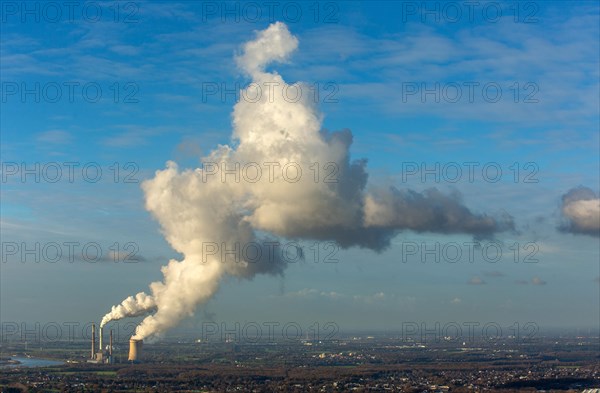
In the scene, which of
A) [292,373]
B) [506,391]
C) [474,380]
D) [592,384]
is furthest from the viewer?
[292,373]

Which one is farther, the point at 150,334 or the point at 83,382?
the point at 150,334

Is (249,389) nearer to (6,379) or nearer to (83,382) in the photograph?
(83,382)

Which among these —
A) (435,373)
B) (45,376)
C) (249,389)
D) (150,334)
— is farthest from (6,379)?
(435,373)

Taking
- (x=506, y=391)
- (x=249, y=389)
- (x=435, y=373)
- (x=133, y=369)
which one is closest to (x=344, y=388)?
(x=249, y=389)

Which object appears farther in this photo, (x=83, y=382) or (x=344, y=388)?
(x=83, y=382)

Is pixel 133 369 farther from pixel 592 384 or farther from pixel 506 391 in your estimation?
pixel 592 384

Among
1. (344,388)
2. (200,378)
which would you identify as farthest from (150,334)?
(344,388)

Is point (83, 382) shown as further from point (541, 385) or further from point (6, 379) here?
point (541, 385)

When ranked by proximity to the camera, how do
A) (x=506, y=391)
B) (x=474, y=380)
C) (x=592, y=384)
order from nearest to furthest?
(x=506, y=391) < (x=592, y=384) < (x=474, y=380)
